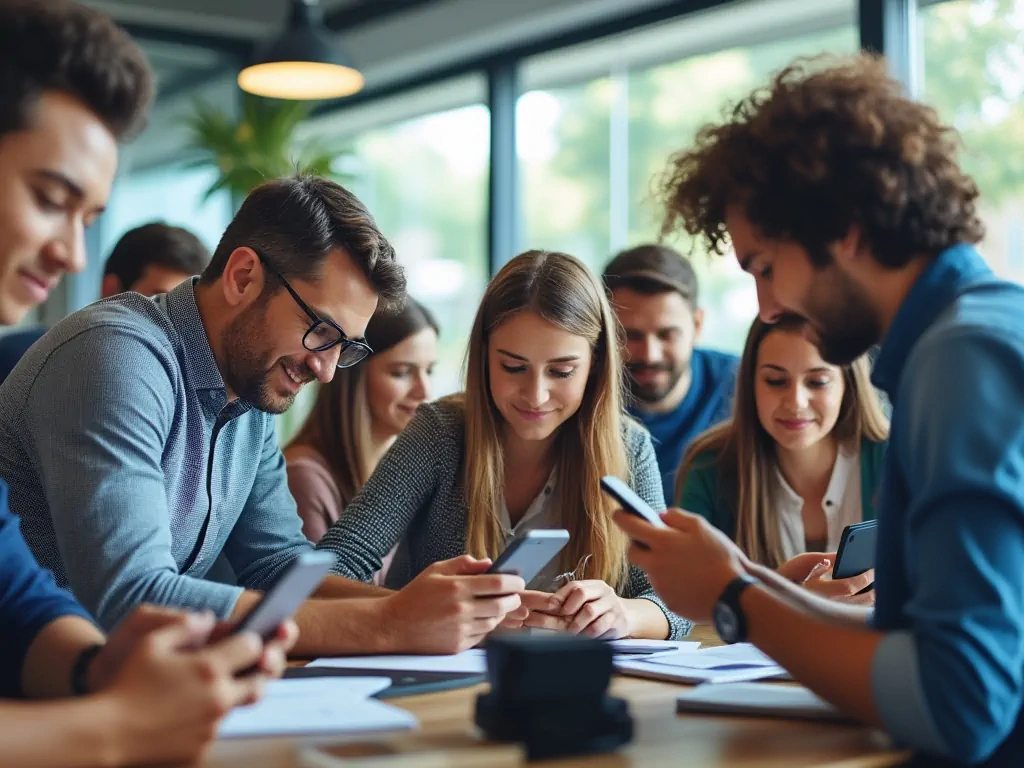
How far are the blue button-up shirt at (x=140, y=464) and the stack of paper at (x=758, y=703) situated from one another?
0.75 metres

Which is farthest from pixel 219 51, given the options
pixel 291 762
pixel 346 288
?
pixel 291 762

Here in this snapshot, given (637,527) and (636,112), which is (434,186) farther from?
(637,527)

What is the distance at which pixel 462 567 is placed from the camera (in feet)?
6.47

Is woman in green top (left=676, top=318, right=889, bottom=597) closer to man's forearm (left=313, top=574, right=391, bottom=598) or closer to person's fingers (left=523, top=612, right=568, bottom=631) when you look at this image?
person's fingers (left=523, top=612, right=568, bottom=631)

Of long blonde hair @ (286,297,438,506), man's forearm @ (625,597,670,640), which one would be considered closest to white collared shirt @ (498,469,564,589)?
man's forearm @ (625,597,670,640)

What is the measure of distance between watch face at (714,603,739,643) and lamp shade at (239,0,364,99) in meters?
3.70

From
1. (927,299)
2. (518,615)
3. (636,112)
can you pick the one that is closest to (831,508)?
(518,615)

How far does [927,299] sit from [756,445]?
159cm

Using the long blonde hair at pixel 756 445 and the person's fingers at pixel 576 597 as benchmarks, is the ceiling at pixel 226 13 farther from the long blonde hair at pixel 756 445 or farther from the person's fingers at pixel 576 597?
the person's fingers at pixel 576 597

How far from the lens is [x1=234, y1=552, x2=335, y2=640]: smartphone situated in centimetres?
125

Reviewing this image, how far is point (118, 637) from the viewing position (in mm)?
1452

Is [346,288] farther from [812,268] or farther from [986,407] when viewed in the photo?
[986,407]

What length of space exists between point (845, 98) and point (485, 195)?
4900 mm

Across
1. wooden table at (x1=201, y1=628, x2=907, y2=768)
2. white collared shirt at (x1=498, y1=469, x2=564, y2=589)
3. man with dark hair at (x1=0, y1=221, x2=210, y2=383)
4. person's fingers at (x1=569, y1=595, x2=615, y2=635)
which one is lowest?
wooden table at (x1=201, y1=628, x2=907, y2=768)
